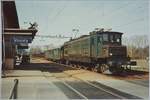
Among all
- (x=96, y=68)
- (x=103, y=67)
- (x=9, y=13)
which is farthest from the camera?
(x=9, y=13)

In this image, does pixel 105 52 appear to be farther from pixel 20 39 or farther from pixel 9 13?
pixel 9 13

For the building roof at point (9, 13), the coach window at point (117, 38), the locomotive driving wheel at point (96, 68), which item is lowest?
the locomotive driving wheel at point (96, 68)

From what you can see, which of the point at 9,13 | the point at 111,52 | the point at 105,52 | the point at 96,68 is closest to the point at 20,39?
the point at 96,68

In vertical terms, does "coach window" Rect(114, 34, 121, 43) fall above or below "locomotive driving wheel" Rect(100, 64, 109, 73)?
above

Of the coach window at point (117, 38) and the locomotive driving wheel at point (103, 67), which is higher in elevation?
the coach window at point (117, 38)

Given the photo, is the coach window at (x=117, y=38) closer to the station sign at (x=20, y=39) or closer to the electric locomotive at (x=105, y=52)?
the electric locomotive at (x=105, y=52)

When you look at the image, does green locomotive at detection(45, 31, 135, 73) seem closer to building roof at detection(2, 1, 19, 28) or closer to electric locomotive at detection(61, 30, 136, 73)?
electric locomotive at detection(61, 30, 136, 73)

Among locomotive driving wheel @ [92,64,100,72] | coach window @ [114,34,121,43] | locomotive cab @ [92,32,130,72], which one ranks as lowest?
locomotive driving wheel @ [92,64,100,72]

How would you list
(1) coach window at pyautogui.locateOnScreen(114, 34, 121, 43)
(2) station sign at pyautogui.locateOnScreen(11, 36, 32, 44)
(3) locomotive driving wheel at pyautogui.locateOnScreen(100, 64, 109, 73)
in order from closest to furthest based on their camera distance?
(3) locomotive driving wheel at pyautogui.locateOnScreen(100, 64, 109, 73)
(1) coach window at pyautogui.locateOnScreen(114, 34, 121, 43)
(2) station sign at pyautogui.locateOnScreen(11, 36, 32, 44)

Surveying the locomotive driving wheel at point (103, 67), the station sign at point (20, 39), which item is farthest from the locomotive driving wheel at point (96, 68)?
the station sign at point (20, 39)

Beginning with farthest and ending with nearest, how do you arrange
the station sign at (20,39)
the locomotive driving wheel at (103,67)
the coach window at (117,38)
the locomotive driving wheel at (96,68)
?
the station sign at (20,39) < the locomotive driving wheel at (96,68) < the coach window at (117,38) < the locomotive driving wheel at (103,67)

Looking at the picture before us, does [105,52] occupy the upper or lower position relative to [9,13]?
lower

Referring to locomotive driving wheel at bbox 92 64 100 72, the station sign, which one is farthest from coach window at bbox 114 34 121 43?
the station sign

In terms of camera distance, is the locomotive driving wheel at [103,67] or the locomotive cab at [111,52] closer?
the locomotive cab at [111,52]
